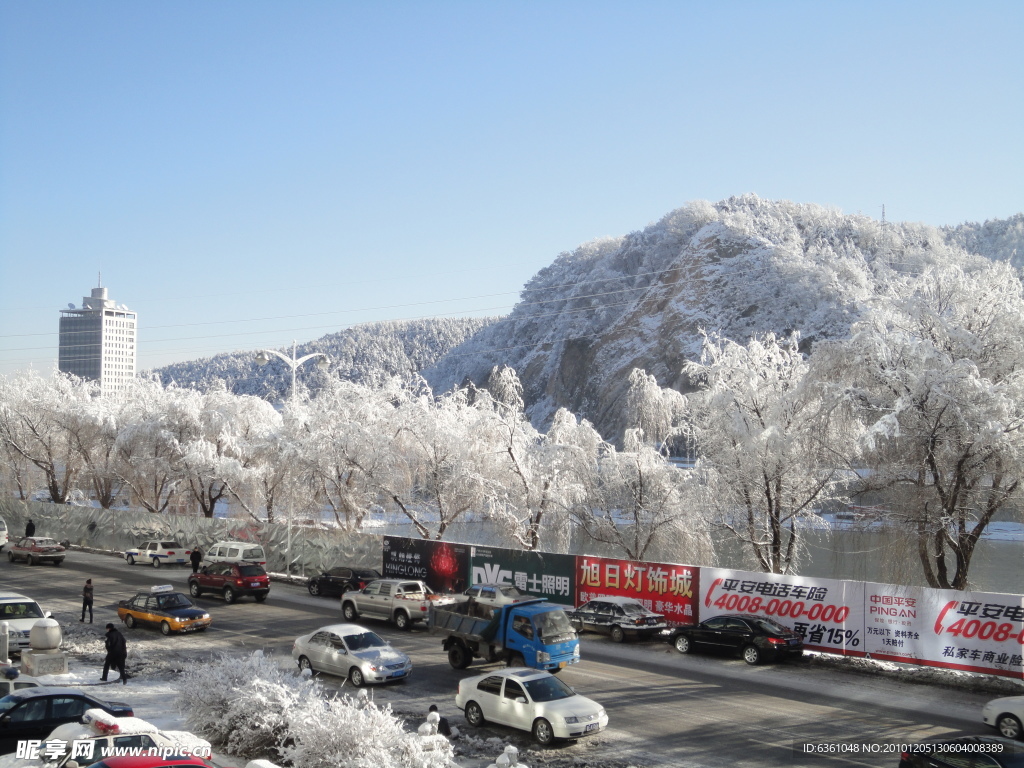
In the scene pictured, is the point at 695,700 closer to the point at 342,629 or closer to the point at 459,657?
the point at 459,657

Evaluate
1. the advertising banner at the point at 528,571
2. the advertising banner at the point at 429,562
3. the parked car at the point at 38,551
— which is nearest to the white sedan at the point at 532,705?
the advertising banner at the point at 528,571

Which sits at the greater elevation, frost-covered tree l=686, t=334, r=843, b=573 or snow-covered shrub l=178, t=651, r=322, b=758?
frost-covered tree l=686, t=334, r=843, b=573

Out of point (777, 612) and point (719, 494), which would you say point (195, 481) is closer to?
point (719, 494)

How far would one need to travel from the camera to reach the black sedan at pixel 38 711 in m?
12.4

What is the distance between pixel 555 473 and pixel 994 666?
16.6m

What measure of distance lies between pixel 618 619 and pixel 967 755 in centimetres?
1398

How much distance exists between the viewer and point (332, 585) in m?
31.5

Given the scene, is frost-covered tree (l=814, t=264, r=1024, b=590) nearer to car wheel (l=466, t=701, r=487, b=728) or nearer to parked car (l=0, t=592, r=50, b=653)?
car wheel (l=466, t=701, r=487, b=728)

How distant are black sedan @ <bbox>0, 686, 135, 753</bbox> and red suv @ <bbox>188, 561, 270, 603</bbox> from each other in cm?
1682

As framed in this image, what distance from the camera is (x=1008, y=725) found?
14195mm

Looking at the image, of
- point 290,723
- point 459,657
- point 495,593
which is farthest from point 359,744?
point 495,593

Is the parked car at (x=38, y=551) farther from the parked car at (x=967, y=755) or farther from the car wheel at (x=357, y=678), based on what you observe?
the parked car at (x=967, y=755)

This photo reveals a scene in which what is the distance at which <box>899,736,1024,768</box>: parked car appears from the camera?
10281mm

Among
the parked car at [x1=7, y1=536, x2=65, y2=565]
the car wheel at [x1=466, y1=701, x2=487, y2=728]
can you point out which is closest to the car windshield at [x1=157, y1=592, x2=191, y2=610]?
the car wheel at [x1=466, y1=701, x2=487, y2=728]
